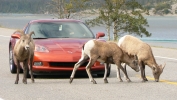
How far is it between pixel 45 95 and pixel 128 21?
44298 millimetres

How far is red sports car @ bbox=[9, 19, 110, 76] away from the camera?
47.3 ft

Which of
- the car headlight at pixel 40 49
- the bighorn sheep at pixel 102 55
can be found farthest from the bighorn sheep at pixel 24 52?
the bighorn sheep at pixel 102 55

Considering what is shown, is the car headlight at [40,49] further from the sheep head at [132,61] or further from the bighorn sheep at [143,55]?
the sheep head at [132,61]

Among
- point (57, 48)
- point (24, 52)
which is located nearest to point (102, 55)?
point (57, 48)

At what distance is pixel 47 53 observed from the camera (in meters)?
14.5

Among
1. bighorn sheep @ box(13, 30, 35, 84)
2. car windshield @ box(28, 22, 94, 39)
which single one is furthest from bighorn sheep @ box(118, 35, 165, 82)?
bighorn sheep @ box(13, 30, 35, 84)

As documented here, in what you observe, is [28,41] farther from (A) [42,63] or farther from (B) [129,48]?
(B) [129,48]

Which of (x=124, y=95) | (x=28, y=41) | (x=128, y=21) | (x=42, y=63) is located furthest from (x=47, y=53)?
(x=128, y=21)

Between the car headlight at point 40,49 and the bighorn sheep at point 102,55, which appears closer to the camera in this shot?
the bighorn sheep at point 102,55

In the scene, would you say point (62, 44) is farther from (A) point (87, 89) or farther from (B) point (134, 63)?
(A) point (87, 89)

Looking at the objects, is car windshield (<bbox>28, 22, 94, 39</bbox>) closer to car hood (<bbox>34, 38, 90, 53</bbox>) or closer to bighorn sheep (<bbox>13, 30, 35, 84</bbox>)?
car hood (<bbox>34, 38, 90, 53</bbox>)

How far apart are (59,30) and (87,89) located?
3.66 meters

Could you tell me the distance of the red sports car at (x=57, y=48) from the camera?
1441cm

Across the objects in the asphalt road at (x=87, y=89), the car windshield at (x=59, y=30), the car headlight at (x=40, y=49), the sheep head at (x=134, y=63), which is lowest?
the asphalt road at (x=87, y=89)
